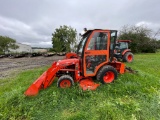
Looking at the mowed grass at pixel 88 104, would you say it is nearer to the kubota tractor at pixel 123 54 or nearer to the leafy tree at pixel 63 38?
the kubota tractor at pixel 123 54

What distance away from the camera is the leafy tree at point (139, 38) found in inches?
809

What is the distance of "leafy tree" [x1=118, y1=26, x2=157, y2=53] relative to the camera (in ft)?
67.4

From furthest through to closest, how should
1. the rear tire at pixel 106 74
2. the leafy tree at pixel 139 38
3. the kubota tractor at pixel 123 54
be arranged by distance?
the leafy tree at pixel 139 38 → the kubota tractor at pixel 123 54 → the rear tire at pixel 106 74

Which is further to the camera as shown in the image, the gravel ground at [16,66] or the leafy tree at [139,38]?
the leafy tree at [139,38]

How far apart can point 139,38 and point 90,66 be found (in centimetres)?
1873

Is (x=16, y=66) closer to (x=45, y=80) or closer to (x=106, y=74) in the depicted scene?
(x=45, y=80)

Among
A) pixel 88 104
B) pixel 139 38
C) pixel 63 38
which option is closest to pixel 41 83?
pixel 88 104

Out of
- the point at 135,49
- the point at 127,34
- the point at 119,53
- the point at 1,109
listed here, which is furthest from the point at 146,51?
the point at 1,109

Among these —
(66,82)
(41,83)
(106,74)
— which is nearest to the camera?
(41,83)

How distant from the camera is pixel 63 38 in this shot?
3309 centimetres

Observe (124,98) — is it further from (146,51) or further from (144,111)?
(146,51)

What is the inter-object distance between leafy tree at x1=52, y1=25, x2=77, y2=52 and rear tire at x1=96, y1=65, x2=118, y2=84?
26.8 meters

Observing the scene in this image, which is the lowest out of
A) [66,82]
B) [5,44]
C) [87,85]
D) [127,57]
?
[87,85]

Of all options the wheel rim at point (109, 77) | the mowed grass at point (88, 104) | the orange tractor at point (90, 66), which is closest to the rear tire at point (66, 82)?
the orange tractor at point (90, 66)
